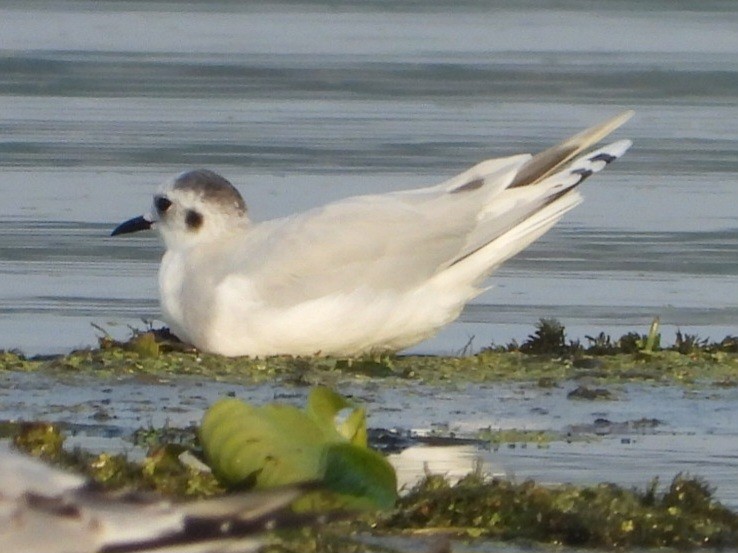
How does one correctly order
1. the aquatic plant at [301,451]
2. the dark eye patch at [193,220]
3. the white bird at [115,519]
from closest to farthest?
the white bird at [115,519] < the aquatic plant at [301,451] < the dark eye patch at [193,220]

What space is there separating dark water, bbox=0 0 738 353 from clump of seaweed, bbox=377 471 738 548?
3844 mm

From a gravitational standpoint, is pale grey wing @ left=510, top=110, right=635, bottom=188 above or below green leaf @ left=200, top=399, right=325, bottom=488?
above

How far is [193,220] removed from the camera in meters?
9.76

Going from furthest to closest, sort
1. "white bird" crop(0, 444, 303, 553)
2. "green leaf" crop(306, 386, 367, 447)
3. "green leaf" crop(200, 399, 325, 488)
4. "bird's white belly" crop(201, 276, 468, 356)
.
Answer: "bird's white belly" crop(201, 276, 468, 356) → "green leaf" crop(306, 386, 367, 447) → "green leaf" crop(200, 399, 325, 488) → "white bird" crop(0, 444, 303, 553)

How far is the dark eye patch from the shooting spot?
9.73m

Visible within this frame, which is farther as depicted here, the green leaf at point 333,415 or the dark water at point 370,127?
the dark water at point 370,127

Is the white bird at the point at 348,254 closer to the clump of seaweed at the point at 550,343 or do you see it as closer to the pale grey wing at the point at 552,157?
the pale grey wing at the point at 552,157

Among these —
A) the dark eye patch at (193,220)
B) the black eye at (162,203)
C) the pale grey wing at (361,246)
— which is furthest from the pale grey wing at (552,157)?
the black eye at (162,203)

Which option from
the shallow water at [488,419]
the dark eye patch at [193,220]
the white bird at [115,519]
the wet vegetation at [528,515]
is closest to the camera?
the white bird at [115,519]

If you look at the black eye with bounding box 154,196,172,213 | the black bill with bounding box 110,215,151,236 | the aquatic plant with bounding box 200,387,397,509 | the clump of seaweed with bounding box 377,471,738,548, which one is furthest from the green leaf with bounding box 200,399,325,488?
the black bill with bounding box 110,215,151,236

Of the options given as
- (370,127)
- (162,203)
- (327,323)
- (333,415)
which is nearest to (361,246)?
(327,323)

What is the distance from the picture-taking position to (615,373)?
8.84 m

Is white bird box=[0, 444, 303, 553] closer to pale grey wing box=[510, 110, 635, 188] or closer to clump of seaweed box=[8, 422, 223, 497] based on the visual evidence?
clump of seaweed box=[8, 422, 223, 497]

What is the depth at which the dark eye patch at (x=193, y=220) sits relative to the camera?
9727mm
